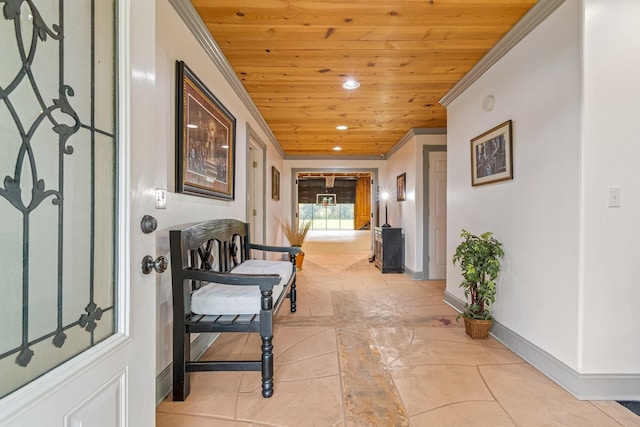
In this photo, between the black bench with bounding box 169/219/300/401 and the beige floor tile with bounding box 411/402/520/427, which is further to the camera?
the black bench with bounding box 169/219/300/401

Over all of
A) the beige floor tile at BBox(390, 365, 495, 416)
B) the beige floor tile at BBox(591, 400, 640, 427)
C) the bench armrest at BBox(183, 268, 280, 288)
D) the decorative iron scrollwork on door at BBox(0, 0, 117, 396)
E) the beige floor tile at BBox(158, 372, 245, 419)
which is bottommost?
the beige floor tile at BBox(158, 372, 245, 419)

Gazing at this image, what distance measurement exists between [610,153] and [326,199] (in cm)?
1275

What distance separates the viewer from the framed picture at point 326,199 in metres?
14.2

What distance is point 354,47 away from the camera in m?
2.32

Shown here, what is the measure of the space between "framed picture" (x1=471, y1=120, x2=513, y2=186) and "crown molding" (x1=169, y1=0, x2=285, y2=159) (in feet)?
7.54

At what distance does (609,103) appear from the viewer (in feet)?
5.42

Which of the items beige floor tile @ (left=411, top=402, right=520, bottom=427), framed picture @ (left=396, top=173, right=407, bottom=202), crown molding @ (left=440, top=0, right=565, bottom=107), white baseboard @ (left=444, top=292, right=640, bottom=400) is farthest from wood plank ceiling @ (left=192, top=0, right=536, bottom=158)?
beige floor tile @ (left=411, top=402, right=520, bottom=427)

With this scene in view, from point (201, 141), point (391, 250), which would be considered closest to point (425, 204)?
point (391, 250)

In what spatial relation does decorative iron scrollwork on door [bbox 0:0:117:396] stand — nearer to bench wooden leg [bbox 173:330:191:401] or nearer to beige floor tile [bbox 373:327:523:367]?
bench wooden leg [bbox 173:330:191:401]

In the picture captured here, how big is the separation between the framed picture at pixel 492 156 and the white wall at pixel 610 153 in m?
0.61

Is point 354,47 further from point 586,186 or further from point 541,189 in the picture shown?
point 586,186

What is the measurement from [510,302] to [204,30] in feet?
9.81

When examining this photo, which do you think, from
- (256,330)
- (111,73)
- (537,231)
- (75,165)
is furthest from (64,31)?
(537,231)

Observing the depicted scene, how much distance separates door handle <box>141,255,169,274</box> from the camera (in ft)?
3.12
